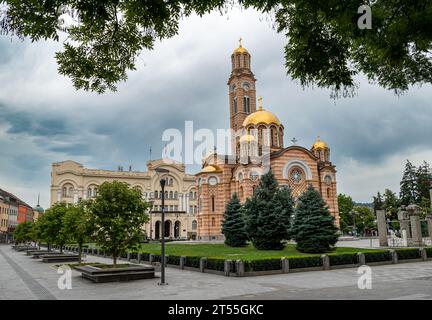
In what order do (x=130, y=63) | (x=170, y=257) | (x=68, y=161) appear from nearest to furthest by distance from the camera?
(x=130, y=63) → (x=170, y=257) → (x=68, y=161)

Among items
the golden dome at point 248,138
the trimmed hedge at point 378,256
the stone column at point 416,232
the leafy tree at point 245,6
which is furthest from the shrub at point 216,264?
the golden dome at point 248,138

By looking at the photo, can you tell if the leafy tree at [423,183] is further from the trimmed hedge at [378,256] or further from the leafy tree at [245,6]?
the leafy tree at [245,6]

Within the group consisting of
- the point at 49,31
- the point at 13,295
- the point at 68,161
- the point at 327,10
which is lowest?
the point at 13,295

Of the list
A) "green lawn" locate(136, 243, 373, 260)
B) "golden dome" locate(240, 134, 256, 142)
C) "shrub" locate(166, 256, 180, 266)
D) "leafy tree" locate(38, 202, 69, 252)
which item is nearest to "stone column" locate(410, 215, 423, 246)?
"green lawn" locate(136, 243, 373, 260)

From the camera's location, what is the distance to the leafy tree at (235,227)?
114 ft

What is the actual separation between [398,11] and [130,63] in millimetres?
4735

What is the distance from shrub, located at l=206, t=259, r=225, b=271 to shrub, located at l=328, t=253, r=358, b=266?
583 centimetres

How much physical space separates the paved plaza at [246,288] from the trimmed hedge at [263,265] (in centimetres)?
77

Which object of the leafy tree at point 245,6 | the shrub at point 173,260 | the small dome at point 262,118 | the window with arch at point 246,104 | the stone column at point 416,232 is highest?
the window with arch at point 246,104

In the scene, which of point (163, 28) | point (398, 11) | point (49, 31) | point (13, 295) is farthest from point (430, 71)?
point (13, 295)

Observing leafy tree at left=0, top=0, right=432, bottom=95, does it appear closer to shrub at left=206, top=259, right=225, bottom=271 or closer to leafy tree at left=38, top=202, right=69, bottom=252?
shrub at left=206, top=259, right=225, bottom=271

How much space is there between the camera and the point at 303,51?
22.6ft

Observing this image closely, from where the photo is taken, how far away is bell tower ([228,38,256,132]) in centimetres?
6162
